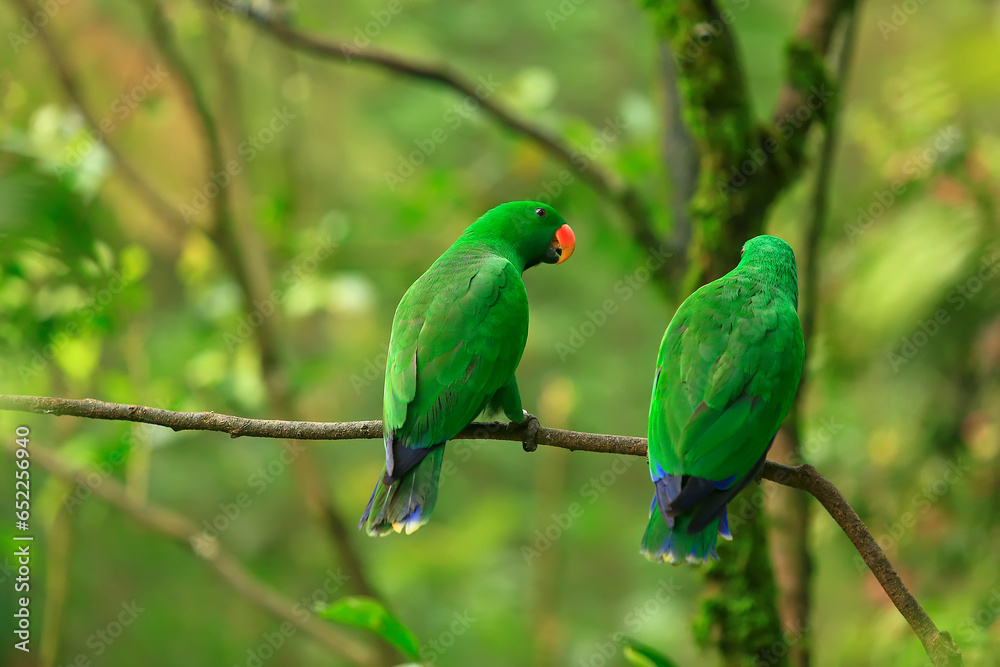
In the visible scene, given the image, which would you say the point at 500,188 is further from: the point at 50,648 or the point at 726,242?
the point at 50,648

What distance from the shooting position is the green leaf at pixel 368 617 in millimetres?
2432

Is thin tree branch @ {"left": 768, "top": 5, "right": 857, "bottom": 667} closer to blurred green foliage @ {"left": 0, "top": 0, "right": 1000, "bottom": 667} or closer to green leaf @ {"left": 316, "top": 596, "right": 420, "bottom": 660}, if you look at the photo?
blurred green foliage @ {"left": 0, "top": 0, "right": 1000, "bottom": 667}

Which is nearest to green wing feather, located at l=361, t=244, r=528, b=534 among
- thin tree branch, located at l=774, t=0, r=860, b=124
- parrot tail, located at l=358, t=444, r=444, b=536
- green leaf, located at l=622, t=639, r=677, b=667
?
parrot tail, located at l=358, t=444, r=444, b=536

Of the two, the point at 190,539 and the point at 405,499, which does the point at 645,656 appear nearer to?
→ the point at 405,499

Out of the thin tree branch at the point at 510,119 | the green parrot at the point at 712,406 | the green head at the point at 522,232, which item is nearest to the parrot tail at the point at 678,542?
the green parrot at the point at 712,406

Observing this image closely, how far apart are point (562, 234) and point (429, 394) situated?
97cm

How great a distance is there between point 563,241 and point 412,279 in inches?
103

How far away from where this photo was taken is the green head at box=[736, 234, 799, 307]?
221 centimetres

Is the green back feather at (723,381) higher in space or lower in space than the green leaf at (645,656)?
higher

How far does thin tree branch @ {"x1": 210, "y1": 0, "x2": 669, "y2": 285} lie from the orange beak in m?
0.62

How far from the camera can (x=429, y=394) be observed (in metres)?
2.18

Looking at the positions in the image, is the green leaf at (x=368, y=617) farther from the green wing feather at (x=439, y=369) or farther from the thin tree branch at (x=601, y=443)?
the thin tree branch at (x=601, y=443)

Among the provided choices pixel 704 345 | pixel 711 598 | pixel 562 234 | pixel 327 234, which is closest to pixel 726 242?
pixel 562 234

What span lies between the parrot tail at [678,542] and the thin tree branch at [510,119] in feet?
5.46
